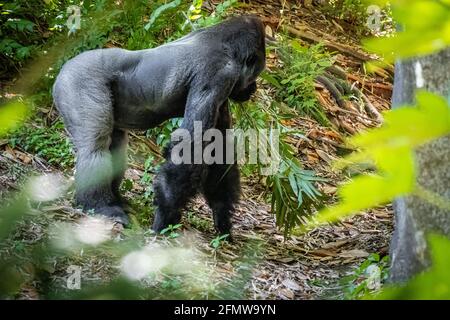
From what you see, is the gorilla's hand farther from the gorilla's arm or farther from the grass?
the grass

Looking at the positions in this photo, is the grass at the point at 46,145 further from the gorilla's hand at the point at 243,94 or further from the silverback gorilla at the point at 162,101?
the gorilla's hand at the point at 243,94

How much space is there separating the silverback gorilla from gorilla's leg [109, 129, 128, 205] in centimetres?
1

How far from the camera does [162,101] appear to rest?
563cm

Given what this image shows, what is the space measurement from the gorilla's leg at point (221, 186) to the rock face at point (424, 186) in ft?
8.71

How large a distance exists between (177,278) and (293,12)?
961cm

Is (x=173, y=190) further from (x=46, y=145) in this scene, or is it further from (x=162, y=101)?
(x=46, y=145)

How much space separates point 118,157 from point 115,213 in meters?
0.67

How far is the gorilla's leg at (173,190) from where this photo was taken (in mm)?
5262

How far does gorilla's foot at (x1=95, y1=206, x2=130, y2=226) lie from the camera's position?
524 centimetres

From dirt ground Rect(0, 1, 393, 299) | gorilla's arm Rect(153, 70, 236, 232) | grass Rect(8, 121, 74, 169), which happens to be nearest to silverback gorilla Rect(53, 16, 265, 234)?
gorilla's arm Rect(153, 70, 236, 232)

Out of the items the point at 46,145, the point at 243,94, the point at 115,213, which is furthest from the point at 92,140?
the point at 243,94

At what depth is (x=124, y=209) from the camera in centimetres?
565

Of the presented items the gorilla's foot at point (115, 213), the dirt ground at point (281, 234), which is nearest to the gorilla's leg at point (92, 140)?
the gorilla's foot at point (115, 213)

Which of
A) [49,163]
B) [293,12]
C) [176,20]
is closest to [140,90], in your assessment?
[49,163]
